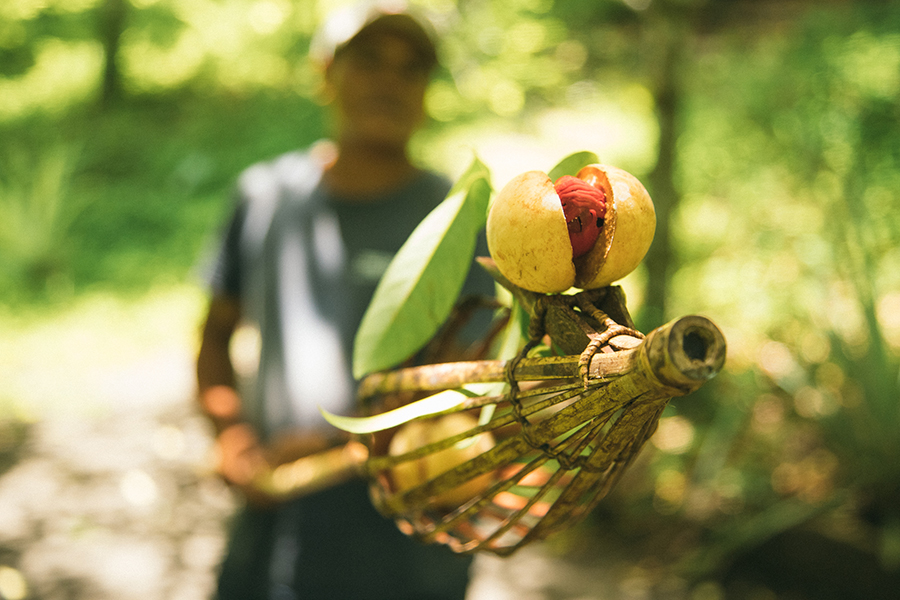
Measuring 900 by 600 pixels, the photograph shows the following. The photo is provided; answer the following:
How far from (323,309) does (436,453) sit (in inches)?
19.6

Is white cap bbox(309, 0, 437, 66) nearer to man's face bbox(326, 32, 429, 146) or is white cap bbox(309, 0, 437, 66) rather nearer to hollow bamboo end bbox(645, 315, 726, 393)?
man's face bbox(326, 32, 429, 146)

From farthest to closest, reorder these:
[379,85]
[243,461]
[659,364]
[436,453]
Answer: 1. [379,85]
2. [243,461]
3. [436,453]
4. [659,364]

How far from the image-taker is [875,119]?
334cm

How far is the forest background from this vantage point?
178 cm

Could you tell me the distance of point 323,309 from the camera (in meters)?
1.00

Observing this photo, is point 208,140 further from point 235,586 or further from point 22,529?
point 235,586

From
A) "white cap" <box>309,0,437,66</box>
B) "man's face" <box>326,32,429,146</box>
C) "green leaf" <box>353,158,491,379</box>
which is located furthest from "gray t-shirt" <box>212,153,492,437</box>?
"green leaf" <box>353,158,491,379</box>

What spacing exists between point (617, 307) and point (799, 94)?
425 centimetres

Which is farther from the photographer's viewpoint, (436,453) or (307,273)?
(307,273)

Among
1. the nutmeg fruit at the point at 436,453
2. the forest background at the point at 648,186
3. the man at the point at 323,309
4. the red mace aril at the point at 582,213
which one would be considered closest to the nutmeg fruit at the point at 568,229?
the red mace aril at the point at 582,213

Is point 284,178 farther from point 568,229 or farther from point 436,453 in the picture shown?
point 568,229

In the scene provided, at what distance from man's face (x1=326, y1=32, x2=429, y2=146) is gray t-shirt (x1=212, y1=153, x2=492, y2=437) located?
110 mm

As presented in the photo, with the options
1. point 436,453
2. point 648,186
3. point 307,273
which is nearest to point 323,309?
A: point 307,273

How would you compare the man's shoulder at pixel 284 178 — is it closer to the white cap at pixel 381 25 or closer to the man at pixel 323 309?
the man at pixel 323 309
